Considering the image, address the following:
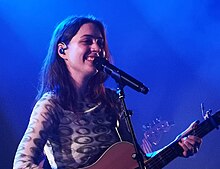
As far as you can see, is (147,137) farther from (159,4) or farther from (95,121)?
(159,4)

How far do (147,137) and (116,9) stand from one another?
171cm

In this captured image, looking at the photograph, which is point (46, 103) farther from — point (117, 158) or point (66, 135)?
point (117, 158)

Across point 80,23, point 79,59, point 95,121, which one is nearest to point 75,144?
point 95,121

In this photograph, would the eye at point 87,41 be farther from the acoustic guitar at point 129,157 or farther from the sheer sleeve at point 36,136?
the acoustic guitar at point 129,157

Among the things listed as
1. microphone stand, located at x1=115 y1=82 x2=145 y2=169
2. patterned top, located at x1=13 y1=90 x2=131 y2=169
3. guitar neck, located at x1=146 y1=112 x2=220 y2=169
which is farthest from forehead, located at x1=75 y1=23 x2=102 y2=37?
guitar neck, located at x1=146 y1=112 x2=220 y2=169

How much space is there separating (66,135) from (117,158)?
292 mm

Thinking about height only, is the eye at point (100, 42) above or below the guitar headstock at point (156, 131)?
above

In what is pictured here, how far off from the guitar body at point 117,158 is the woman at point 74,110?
6 centimetres

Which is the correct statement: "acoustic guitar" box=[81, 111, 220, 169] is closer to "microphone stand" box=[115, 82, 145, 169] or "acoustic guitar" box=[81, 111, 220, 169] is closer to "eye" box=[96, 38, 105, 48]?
"microphone stand" box=[115, 82, 145, 169]

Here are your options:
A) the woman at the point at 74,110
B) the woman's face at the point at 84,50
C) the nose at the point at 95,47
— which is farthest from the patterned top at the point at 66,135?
the nose at the point at 95,47

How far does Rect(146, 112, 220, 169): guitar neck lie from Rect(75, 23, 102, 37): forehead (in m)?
0.75

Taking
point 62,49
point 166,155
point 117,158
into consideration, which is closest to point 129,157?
point 117,158

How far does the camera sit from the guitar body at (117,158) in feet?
7.43

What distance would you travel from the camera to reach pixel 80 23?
8.35ft
